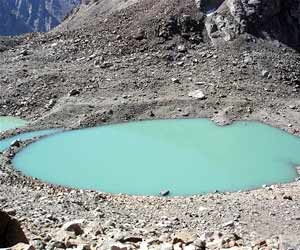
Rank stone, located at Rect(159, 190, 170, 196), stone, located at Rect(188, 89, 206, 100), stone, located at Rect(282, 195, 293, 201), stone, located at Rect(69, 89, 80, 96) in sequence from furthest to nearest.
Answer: stone, located at Rect(69, 89, 80, 96) → stone, located at Rect(188, 89, 206, 100) → stone, located at Rect(159, 190, 170, 196) → stone, located at Rect(282, 195, 293, 201)

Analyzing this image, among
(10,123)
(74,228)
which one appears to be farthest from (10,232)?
(10,123)

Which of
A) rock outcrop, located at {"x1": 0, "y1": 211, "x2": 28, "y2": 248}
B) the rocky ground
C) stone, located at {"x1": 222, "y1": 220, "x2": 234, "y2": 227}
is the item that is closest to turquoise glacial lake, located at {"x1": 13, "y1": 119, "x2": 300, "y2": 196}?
the rocky ground

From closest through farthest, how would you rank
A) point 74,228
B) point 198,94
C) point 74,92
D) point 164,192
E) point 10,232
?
point 10,232
point 74,228
point 164,192
point 198,94
point 74,92

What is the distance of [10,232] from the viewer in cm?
1067

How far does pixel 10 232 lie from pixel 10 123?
2300 centimetres

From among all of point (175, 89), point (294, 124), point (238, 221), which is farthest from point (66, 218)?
point (175, 89)

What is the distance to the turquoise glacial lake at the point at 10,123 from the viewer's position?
32062mm

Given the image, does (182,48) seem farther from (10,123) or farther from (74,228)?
(74,228)

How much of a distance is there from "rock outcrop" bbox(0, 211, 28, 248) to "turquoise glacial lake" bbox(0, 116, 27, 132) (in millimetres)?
21189

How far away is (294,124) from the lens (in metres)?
31.3

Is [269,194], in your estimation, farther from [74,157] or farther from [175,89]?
[175,89]

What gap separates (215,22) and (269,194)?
24.3 m

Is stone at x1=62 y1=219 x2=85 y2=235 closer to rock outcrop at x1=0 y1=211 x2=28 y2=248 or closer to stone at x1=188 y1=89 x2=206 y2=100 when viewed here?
rock outcrop at x1=0 y1=211 x2=28 y2=248

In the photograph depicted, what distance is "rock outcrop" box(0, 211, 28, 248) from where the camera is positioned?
34.2 feet
